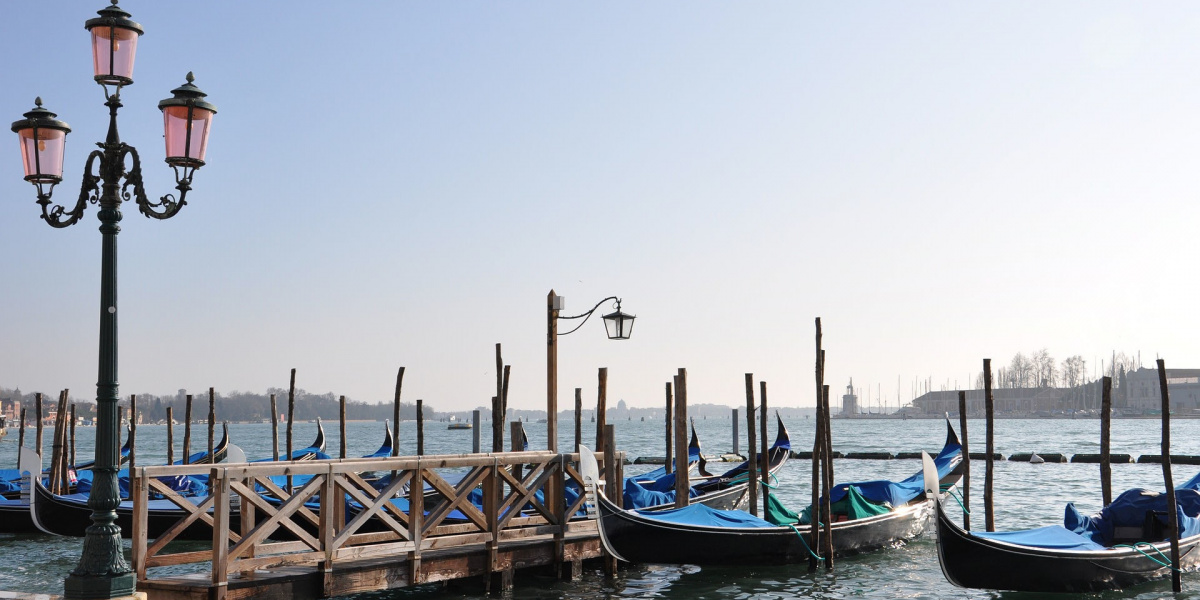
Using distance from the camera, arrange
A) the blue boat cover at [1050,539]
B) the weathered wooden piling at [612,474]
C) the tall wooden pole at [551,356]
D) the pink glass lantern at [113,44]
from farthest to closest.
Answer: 1. the weathered wooden piling at [612,474]
2. the tall wooden pole at [551,356]
3. the blue boat cover at [1050,539]
4. the pink glass lantern at [113,44]

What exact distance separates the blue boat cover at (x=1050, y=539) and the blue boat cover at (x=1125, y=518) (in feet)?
1.31

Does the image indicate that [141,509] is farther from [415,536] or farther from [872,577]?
[872,577]

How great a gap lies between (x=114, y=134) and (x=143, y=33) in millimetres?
507

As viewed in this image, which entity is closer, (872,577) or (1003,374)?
(872,577)

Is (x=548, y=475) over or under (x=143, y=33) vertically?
under

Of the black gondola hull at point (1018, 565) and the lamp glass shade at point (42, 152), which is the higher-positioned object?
the lamp glass shade at point (42, 152)

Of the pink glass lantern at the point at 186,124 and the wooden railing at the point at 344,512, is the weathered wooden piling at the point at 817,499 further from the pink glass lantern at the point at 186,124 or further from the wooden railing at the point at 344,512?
the pink glass lantern at the point at 186,124

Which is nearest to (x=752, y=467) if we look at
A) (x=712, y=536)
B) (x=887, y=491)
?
(x=887, y=491)

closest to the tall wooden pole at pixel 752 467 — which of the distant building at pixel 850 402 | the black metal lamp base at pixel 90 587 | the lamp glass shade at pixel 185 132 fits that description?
the black metal lamp base at pixel 90 587

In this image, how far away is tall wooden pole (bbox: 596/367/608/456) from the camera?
1202 centimetres

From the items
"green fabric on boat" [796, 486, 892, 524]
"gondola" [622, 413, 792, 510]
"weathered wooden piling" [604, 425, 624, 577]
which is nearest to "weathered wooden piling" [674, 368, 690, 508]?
"gondola" [622, 413, 792, 510]

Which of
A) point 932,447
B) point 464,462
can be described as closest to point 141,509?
point 464,462

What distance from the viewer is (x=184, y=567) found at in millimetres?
11062

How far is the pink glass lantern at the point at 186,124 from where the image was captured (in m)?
4.95
